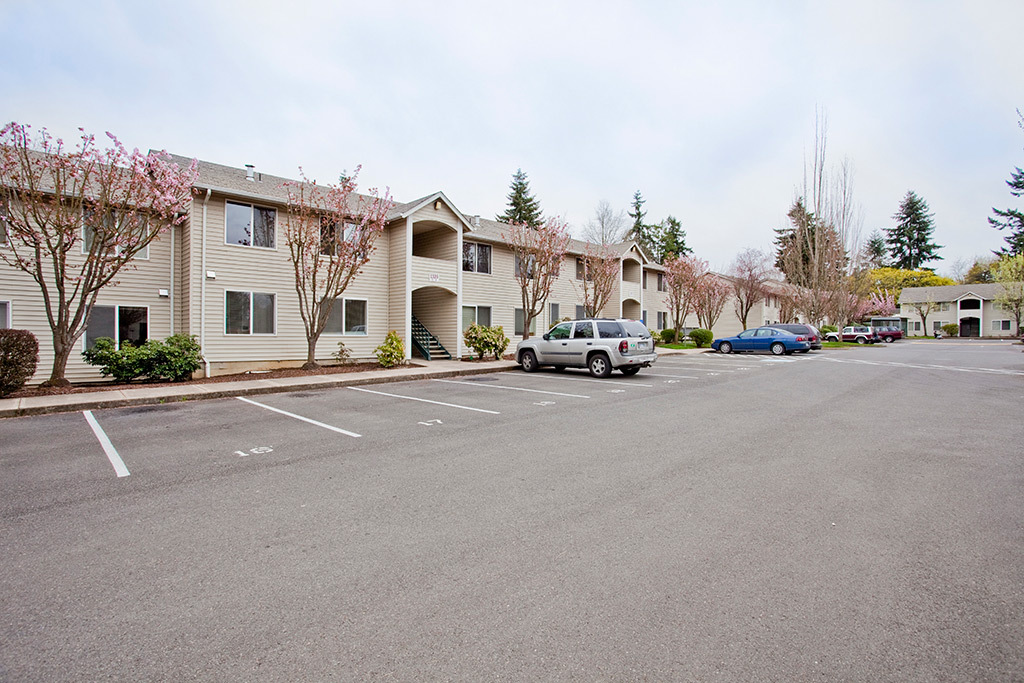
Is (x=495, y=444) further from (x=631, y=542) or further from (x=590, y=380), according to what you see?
(x=590, y=380)

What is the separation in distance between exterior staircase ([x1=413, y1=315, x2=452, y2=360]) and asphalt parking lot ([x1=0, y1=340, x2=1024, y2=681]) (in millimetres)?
13518

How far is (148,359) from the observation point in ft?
43.7

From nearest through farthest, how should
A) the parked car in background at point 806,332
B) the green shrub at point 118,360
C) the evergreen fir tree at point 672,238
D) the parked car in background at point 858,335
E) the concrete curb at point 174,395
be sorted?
the concrete curb at point 174,395
the green shrub at point 118,360
the parked car in background at point 806,332
the parked car in background at point 858,335
the evergreen fir tree at point 672,238

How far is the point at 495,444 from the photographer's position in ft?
22.4

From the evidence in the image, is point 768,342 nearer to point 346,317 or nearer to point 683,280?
point 683,280

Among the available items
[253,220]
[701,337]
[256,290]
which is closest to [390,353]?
[256,290]

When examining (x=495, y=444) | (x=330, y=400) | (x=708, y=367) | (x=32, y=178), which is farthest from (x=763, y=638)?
(x=708, y=367)

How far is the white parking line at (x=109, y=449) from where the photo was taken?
573 cm

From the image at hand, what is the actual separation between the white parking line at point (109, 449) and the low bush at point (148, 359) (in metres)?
4.54

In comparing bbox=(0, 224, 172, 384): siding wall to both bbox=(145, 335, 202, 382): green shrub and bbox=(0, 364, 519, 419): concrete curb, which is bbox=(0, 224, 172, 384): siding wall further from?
bbox=(0, 364, 519, 419): concrete curb

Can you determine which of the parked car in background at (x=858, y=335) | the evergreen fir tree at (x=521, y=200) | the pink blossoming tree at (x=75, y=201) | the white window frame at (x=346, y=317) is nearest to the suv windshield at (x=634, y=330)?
the white window frame at (x=346, y=317)

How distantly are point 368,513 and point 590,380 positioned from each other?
10.9 m

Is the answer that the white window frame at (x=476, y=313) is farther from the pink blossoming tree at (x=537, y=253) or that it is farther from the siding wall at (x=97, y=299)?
the siding wall at (x=97, y=299)

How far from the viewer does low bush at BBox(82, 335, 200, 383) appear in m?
13.0
